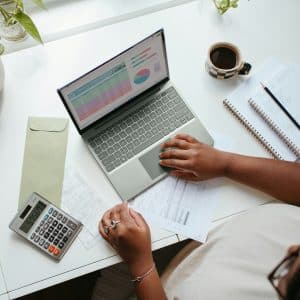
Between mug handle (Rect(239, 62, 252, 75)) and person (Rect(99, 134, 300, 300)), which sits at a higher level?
mug handle (Rect(239, 62, 252, 75))

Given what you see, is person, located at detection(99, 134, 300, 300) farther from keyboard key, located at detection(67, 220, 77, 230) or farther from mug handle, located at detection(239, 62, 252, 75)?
mug handle, located at detection(239, 62, 252, 75)

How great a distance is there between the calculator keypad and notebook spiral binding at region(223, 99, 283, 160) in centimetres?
48

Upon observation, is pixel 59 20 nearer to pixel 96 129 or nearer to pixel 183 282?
pixel 96 129

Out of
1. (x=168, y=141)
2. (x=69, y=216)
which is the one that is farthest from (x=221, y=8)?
(x=69, y=216)

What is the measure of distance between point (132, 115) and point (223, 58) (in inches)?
11.3

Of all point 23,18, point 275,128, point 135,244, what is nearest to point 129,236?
point 135,244

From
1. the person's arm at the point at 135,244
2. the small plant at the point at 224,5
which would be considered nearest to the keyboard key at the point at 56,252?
the person's arm at the point at 135,244

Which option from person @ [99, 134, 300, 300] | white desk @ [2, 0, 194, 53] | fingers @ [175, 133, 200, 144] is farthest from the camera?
white desk @ [2, 0, 194, 53]

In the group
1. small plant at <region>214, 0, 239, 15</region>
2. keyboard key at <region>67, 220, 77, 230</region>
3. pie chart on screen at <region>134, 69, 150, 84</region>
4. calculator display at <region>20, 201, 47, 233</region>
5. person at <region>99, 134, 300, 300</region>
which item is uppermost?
small plant at <region>214, 0, 239, 15</region>

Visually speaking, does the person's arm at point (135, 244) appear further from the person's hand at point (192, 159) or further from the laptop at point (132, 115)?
the person's hand at point (192, 159)

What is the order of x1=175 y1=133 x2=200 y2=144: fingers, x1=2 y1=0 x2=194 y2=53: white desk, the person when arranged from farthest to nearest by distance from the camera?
x1=2 y1=0 x2=194 y2=53: white desk < x1=175 y1=133 x2=200 y2=144: fingers < the person

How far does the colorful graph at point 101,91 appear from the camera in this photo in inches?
34.7

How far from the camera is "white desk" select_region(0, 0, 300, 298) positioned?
0.91 meters

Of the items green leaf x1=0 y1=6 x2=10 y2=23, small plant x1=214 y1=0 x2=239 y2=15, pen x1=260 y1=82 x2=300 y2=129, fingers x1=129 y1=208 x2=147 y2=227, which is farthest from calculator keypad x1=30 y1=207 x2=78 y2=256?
small plant x1=214 y1=0 x2=239 y2=15
